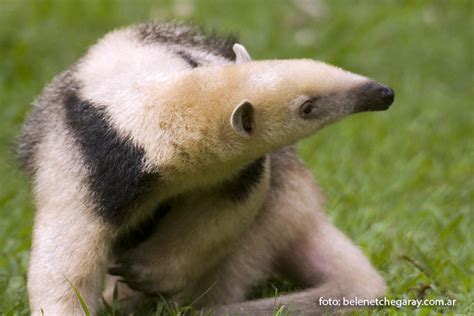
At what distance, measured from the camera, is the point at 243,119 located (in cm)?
549

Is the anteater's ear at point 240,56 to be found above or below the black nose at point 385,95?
above

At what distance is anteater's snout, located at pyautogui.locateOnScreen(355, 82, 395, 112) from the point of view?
5570 millimetres

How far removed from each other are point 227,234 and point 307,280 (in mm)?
1071

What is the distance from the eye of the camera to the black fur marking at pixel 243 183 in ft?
19.2

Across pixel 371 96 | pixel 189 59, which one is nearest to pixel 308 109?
pixel 371 96

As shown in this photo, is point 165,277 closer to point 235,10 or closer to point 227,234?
point 227,234

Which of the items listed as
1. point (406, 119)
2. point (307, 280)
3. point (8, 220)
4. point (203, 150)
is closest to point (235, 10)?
point (406, 119)

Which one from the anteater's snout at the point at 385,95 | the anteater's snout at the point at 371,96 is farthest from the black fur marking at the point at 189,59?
the anteater's snout at the point at 385,95

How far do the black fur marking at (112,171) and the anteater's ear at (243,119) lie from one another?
0.53m

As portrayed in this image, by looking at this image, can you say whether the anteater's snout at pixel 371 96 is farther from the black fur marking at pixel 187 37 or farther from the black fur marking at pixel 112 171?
the black fur marking at pixel 187 37

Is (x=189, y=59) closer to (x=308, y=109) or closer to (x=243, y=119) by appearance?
(x=243, y=119)

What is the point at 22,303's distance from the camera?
20.9 ft

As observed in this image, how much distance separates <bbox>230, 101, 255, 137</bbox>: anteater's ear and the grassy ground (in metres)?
1.46

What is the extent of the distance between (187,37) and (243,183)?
1.32m
